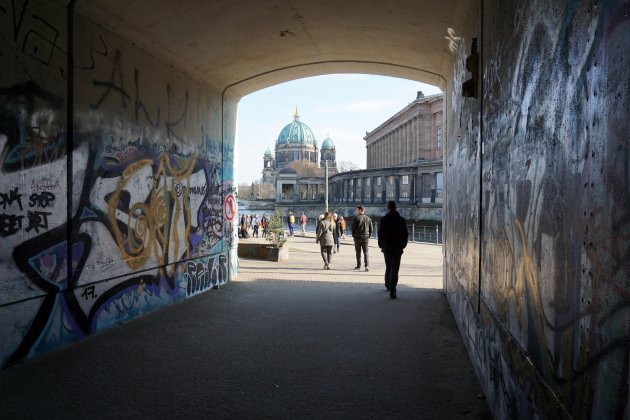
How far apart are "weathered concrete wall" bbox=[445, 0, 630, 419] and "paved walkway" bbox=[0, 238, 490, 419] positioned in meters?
0.83

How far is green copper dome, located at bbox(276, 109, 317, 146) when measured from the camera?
134 m

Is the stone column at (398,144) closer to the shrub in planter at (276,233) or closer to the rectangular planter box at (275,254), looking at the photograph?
the shrub in planter at (276,233)

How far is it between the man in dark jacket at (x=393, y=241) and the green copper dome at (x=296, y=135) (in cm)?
12661

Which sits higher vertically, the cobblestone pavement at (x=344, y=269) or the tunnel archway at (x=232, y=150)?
the tunnel archway at (x=232, y=150)

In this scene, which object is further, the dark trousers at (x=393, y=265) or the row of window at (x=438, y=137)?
the row of window at (x=438, y=137)

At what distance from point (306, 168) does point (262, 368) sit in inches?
4532

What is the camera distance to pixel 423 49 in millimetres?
8289

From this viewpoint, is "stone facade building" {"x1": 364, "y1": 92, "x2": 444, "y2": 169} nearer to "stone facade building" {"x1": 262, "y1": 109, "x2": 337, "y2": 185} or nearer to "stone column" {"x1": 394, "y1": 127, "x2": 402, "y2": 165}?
"stone column" {"x1": 394, "y1": 127, "x2": 402, "y2": 165}

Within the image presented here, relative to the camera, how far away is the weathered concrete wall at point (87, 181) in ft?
16.5

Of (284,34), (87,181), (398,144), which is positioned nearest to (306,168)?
(398,144)

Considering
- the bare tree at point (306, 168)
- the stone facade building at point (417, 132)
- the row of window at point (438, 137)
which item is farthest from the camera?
the bare tree at point (306, 168)

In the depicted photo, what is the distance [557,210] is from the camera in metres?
2.35

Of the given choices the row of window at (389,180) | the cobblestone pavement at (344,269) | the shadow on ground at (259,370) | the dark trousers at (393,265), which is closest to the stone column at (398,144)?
the row of window at (389,180)

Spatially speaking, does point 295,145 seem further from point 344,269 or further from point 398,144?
point 344,269
